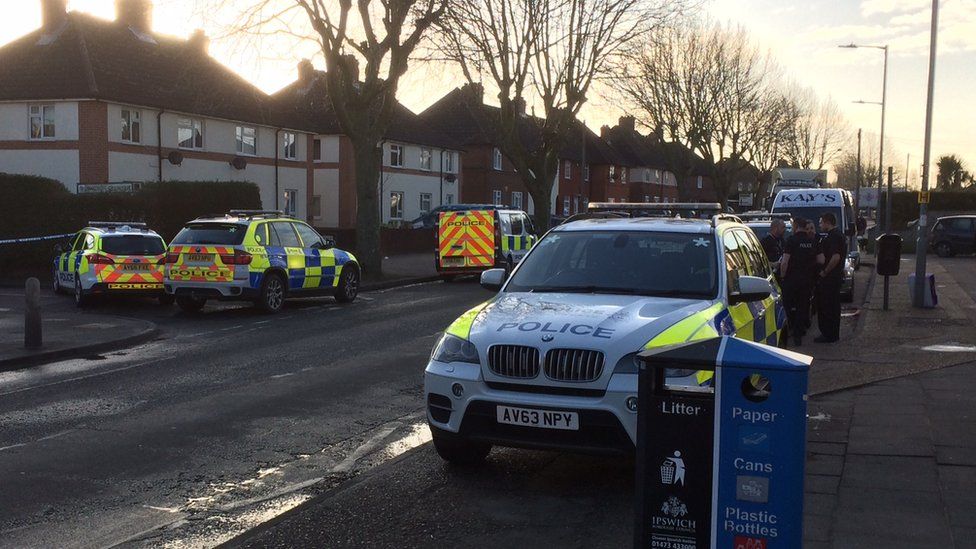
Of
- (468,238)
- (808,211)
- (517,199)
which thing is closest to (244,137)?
(468,238)

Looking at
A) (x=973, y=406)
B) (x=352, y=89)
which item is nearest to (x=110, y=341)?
(x=973, y=406)

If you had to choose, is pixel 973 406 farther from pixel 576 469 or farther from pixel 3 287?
pixel 3 287

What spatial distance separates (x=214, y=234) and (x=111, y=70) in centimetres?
2283

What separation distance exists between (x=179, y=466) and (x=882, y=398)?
5804 mm

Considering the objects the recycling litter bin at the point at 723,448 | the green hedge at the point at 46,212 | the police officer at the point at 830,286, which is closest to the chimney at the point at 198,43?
the green hedge at the point at 46,212

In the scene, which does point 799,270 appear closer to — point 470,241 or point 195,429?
point 195,429

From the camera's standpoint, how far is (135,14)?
41969 millimetres

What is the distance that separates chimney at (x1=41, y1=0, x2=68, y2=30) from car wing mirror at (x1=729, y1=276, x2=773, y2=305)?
3796 centimetres

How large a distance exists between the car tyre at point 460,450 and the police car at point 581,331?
0.01 m

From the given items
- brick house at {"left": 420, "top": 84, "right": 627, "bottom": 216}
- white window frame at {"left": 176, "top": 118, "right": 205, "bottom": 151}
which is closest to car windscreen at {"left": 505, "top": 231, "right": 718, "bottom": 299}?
white window frame at {"left": 176, "top": 118, "right": 205, "bottom": 151}

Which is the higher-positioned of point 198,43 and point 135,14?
point 135,14

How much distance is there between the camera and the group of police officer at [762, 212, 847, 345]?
12.7 metres

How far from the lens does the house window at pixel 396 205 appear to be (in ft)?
176

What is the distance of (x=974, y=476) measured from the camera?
233 inches
